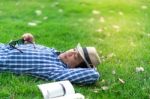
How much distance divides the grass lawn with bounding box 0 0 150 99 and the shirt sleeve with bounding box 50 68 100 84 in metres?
0.08

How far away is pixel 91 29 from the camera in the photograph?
8.71m

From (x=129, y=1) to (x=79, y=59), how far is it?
554cm

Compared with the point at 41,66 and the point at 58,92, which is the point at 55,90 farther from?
the point at 41,66

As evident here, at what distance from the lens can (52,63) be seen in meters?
5.90

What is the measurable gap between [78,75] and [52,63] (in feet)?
1.17

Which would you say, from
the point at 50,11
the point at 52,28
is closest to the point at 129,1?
the point at 50,11

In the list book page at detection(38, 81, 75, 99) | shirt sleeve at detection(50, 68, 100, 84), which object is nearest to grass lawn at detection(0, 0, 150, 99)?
shirt sleeve at detection(50, 68, 100, 84)

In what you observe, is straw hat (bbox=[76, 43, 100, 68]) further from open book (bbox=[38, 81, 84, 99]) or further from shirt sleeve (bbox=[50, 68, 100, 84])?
open book (bbox=[38, 81, 84, 99])

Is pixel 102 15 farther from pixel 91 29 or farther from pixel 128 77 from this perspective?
pixel 128 77

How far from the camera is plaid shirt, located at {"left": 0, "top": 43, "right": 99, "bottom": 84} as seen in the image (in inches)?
226

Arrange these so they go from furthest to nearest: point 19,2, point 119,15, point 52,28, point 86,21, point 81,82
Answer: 1. point 19,2
2. point 119,15
3. point 86,21
4. point 52,28
5. point 81,82

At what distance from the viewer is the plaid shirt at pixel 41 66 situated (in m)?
5.75

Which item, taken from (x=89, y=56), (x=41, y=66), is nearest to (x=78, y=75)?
(x=89, y=56)

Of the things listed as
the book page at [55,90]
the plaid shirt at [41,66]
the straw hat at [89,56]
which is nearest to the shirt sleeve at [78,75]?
the plaid shirt at [41,66]
